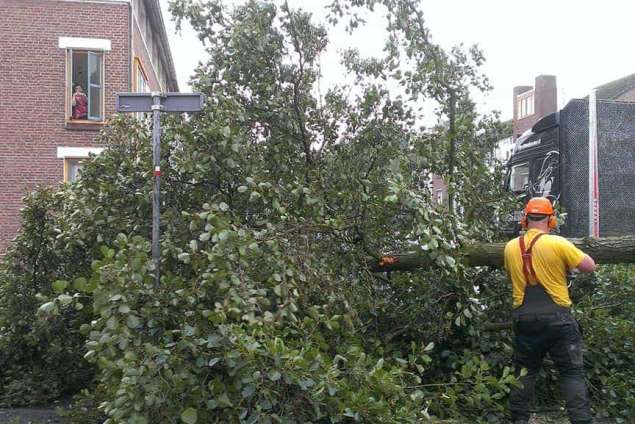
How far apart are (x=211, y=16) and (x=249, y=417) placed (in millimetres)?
3576

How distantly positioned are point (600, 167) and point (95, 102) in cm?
1208

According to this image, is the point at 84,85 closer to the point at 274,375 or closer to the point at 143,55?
the point at 143,55

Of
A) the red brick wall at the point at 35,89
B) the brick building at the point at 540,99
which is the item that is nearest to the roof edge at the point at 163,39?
the red brick wall at the point at 35,89

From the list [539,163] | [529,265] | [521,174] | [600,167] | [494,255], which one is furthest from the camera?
[521,174]

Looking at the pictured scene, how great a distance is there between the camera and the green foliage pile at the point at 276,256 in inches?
153

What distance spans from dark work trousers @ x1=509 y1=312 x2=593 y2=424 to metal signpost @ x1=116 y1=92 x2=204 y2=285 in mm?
2653

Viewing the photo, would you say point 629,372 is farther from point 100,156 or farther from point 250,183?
point 100,156

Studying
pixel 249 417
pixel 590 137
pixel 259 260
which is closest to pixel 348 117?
pixel 259 260

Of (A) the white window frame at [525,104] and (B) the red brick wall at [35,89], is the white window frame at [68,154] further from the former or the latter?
(A) the white window frame at [525,104]

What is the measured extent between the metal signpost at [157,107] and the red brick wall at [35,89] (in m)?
12.1

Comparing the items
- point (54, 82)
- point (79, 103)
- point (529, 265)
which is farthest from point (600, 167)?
point (54, 82)

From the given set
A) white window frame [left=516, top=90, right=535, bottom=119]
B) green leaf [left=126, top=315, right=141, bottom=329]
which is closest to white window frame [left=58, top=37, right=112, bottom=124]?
green leaf [left=126, top=315, right=141, bottom=329]

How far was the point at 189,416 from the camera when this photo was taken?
147 inches

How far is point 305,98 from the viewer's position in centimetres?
574
